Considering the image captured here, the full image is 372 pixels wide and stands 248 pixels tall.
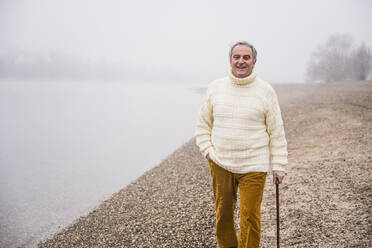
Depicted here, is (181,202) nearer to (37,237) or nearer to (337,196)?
(337,196)

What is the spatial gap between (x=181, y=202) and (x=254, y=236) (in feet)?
10.9

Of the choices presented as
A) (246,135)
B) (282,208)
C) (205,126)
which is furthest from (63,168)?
(246,135)

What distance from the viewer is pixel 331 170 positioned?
609cm

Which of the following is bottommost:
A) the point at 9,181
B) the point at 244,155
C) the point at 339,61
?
the point at 9,181

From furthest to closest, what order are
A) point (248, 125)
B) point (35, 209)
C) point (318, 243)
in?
point (35, 209)
point (318, 243)
point (248, 125)

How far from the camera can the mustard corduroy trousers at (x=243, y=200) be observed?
2.47m

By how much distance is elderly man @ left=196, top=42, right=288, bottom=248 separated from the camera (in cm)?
241

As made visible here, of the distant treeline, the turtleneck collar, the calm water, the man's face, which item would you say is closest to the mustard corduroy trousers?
the turtleneck collar

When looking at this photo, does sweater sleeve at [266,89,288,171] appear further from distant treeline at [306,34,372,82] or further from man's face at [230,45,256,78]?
distant treeline at [306,34,372,82]

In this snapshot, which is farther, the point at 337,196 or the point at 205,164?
the point at 205,164

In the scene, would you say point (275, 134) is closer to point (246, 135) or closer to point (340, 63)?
point (246, 135)

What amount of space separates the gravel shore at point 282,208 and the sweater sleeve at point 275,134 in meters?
1.87

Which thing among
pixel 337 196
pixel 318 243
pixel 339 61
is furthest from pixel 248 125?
pixel 339 61

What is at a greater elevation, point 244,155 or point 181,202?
point 244,155
